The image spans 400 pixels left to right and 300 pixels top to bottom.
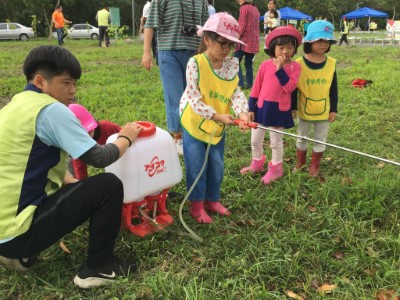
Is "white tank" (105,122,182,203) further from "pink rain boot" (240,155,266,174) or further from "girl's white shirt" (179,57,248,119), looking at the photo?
"pink rain boot" (240,155,266,174)

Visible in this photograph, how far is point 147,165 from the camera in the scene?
7.66ft

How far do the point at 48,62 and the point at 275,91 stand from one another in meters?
1.86

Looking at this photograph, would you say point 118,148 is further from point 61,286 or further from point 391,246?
point 391,246

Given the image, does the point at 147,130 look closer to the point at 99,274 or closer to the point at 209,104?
the point at 209,104

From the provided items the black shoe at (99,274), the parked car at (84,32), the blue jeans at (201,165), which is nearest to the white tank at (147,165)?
the blue jeans at (201,165)

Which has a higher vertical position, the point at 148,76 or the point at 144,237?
the point at 148,76

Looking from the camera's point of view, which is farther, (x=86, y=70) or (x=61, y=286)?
(x=86, y=70)

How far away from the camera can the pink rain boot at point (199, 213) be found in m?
2.71

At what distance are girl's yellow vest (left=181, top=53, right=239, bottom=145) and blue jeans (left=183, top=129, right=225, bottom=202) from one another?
63 millimetres

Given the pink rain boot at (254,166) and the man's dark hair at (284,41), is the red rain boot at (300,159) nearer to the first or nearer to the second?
the pink rain boot at (254,166)

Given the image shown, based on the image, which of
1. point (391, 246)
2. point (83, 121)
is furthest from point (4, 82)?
point (391, 246)

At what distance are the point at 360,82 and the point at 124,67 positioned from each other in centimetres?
534

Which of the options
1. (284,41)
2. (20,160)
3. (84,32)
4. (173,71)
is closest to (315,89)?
(284,41)

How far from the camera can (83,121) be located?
2.44m
